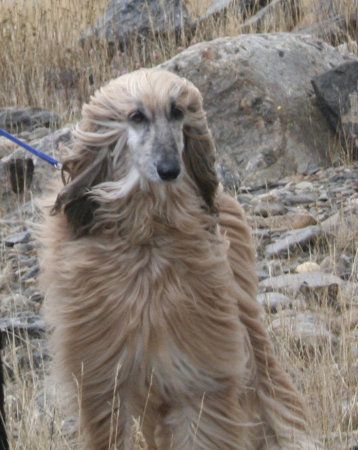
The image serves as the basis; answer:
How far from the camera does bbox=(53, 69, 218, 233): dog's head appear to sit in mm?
3277

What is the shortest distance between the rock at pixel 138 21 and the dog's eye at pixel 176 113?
733 centimetres

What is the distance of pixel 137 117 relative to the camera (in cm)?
335

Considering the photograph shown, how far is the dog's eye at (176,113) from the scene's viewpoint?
3.37m

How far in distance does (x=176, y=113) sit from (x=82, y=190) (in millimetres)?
408

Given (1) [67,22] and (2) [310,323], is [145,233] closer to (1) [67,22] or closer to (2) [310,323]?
(2) [310,323]

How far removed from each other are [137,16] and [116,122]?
791 cm

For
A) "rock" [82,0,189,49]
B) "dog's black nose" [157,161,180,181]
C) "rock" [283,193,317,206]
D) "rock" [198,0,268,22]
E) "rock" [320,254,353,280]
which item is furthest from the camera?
"rock" [198,0,268,22]

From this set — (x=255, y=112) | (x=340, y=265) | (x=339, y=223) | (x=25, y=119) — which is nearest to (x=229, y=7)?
(x=25, y=119)

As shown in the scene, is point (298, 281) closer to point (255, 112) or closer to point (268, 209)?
point (268, 209)

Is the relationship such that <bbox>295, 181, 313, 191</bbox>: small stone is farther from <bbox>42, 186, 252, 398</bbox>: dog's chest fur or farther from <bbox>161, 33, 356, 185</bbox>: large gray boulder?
<bbox>42, 186, 252, 398</bbox>: dog's chest fur

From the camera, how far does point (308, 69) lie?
7.99m

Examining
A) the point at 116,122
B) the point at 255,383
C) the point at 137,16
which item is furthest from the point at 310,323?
the point at 137,16

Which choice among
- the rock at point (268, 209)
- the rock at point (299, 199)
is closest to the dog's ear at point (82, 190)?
the rock at point (268, 209)

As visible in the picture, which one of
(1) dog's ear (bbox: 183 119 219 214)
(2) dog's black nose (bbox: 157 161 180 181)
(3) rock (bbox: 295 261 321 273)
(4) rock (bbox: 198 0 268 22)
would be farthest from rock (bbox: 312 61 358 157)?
(2) dog's black nose (bbox: 157 161 180 181)
